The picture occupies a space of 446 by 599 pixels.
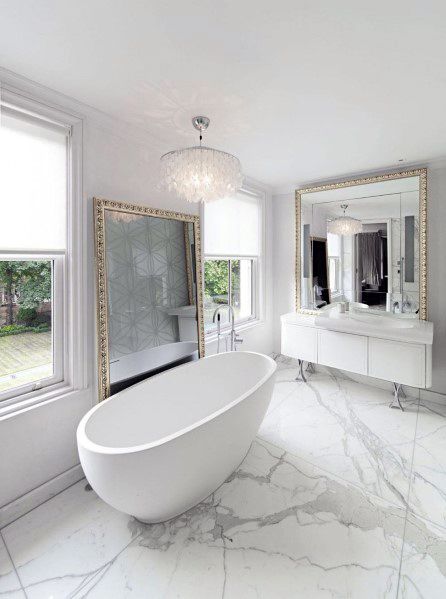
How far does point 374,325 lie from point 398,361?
0.37 m

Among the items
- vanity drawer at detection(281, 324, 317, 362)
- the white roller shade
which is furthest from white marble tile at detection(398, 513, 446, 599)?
the white roller shade

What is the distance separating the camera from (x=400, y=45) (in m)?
1.41

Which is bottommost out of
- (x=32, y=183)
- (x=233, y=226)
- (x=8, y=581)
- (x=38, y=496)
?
(x=8, y=581)

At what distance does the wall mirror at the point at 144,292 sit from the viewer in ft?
6.72

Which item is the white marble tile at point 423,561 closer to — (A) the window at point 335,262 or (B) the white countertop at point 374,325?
(B) the white countertop at point 374,325

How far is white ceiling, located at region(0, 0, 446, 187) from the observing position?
1.23 m

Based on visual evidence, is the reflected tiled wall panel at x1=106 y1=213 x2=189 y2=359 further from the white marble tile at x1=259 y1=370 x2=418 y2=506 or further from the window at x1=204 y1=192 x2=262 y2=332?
the white marble tile at x1=259 y1=370 x2=418 y2=506

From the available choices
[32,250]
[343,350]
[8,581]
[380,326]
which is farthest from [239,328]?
[8,581]

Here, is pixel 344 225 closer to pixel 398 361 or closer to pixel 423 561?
pixel 398 361

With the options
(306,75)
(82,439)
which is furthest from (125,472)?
(306,75)

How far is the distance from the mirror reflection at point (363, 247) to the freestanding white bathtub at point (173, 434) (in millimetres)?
1514

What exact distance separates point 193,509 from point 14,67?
2.51m

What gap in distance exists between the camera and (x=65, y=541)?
154cm

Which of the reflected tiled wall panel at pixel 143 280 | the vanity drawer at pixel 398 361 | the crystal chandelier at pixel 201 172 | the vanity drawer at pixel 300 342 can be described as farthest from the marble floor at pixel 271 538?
the crystal chandelier at pixel 201 172
